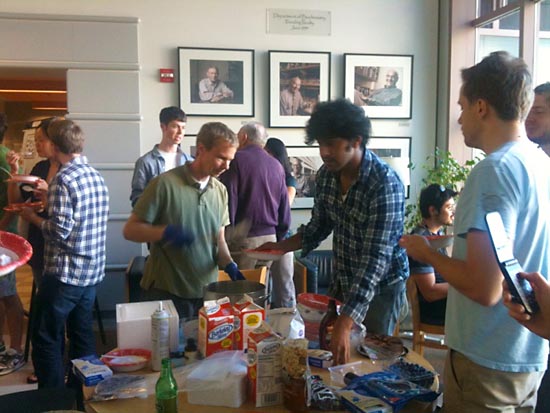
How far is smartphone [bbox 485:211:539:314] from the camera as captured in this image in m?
1.03

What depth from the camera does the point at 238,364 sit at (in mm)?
1392

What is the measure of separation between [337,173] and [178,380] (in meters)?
0.91

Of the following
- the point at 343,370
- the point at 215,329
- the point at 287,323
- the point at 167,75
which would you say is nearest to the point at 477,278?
the point at 343,370

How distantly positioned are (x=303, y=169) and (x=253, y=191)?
4.80ft

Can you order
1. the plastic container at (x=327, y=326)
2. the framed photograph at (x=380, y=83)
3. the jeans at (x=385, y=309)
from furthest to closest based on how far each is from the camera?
the framed photograph at (x=380, y=83) → the jeans at (x=385, y=309) → the plastic container at (x=327, y=326)

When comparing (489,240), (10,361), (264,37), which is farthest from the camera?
(264,37)

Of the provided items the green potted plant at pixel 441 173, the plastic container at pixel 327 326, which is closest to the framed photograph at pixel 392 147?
the green potted plant at pixel 441 173

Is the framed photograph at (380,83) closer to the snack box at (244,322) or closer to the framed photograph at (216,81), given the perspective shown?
the framed photograph at (216,81)

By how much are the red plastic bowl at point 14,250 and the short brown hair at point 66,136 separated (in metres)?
1.37

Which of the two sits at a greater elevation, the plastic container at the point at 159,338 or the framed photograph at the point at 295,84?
the framed photograph at the point at 295,84

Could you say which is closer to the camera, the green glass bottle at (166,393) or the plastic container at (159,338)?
the green glass bottle at (166,393)

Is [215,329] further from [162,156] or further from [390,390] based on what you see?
[162,156]

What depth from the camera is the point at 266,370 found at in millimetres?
1295

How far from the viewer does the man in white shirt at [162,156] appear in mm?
3568
